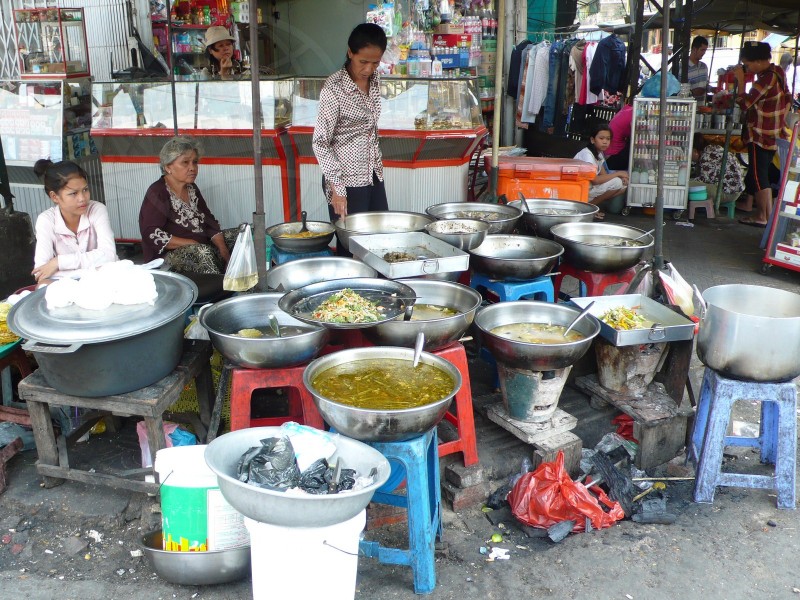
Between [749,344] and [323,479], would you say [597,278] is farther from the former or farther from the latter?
[323,479]

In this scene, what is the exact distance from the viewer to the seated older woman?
431 cm

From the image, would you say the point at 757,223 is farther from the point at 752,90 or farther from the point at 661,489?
the point at 661,489

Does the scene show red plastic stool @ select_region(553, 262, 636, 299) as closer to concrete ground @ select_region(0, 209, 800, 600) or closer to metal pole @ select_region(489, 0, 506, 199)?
concrete ground @ select_region(0, 209, 800, 600)

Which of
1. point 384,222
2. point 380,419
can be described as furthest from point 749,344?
point 384,222

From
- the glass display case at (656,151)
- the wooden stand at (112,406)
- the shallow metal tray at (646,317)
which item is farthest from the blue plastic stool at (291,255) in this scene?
the glass display case at (656,151)

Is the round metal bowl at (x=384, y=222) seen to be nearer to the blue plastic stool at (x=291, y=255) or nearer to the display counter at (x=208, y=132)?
the blue plastic stool at (x=291, y=255)

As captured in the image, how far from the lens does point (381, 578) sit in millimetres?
2707

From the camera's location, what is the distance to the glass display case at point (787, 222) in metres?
6.09

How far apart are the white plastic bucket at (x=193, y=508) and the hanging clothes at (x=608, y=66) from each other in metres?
7.91

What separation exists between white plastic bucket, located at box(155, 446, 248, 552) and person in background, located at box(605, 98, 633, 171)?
701 centimetres

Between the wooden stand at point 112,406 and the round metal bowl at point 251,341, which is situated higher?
the round metal bowl at point 251,341

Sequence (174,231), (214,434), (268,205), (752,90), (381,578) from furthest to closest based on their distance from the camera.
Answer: (752,90) → (268,205) → (174,231) → (214,434) → (381,578)

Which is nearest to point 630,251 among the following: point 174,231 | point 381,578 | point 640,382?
point 640,382

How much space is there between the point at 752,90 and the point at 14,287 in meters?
7.59
